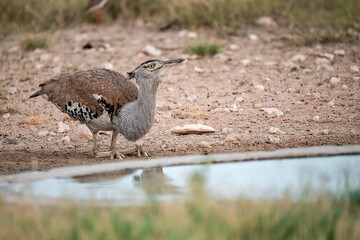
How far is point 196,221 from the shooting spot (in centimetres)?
347

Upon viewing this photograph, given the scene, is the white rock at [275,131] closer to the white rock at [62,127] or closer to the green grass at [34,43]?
the white rock at [62,127]

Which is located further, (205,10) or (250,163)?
(205,10)

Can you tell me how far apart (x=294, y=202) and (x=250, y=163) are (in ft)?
4.65

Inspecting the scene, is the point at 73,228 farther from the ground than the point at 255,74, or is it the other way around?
the point at 73,228

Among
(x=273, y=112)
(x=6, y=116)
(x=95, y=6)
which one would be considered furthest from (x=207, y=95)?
(x=95, y=6)

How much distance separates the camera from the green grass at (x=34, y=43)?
9.71 metres

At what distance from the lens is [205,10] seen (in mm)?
10195

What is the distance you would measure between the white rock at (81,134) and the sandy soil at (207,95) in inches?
4.2

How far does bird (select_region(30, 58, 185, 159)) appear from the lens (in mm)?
5887

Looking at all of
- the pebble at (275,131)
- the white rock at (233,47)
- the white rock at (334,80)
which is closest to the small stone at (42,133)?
the pebble at (275,131)

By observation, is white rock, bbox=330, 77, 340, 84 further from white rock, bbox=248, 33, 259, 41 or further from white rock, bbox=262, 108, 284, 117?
white rock, bbox=248, 33, 259, 41

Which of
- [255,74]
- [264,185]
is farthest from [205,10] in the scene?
[264,185]

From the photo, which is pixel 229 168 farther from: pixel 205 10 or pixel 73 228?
pixel 205 10

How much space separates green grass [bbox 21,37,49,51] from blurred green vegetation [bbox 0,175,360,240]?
20.7 feet
